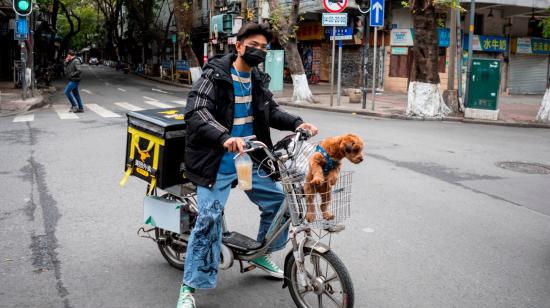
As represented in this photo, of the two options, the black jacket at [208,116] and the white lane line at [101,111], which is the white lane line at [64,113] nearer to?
the white lane line at [101,111]

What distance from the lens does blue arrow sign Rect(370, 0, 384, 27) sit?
648 inches

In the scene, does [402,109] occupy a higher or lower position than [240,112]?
lower

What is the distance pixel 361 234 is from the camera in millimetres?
5293

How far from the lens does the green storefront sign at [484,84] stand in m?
15.4

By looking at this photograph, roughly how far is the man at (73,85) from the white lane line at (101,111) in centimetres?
55

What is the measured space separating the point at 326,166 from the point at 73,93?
13962mm

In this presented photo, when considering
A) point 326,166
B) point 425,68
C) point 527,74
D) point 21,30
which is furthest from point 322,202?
point 527,74

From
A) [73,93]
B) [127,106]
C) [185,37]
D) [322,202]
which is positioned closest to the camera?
[322,202]

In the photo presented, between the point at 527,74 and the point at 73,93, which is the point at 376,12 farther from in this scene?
the point at 527,74

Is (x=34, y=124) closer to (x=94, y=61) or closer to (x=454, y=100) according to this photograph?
(x=454, y=100)

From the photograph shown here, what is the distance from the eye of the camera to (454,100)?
54.5 ft

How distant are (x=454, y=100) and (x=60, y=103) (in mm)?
12975

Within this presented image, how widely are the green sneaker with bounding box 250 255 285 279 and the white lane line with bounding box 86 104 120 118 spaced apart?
11.7 m

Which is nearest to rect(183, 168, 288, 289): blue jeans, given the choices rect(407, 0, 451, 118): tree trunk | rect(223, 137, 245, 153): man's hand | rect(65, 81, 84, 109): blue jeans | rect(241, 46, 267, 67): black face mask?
rect(223, 137, 245, 153): man's hand
